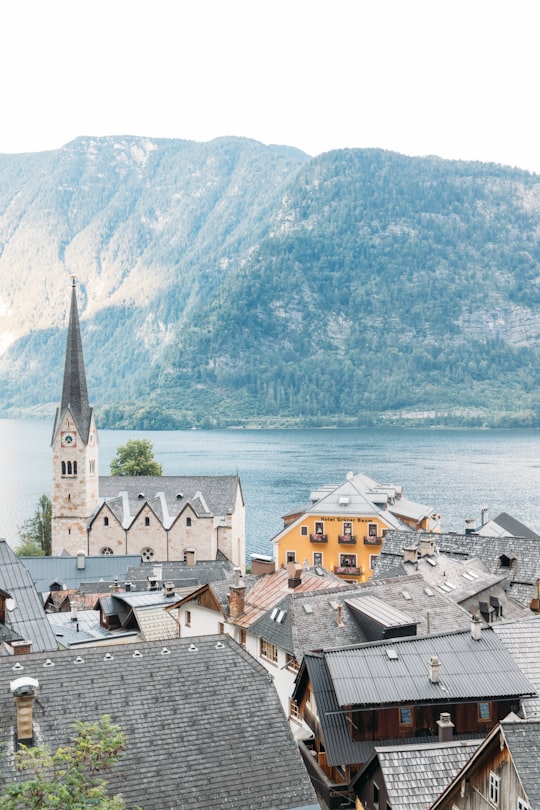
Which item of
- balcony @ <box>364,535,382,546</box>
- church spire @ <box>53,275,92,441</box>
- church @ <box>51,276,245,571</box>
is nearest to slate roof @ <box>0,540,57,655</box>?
balcony @ <box>364,535,382,546</box>

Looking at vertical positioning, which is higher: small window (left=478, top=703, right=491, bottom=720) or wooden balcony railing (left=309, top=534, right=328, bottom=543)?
small window (left=478, top=703, right=491, bottom=720)

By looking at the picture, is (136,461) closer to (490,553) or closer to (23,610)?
(490,553)

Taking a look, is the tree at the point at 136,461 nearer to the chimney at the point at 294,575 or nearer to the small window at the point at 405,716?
the chimney at the point at 294,575

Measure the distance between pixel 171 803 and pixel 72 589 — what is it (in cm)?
5000

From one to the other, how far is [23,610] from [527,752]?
23.8 m

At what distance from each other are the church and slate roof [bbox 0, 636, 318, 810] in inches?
2455

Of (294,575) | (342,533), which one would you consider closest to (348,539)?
(342,533)

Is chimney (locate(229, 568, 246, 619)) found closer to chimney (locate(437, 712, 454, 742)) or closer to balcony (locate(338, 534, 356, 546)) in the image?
chimney (locate(437, 712, 454, 742))

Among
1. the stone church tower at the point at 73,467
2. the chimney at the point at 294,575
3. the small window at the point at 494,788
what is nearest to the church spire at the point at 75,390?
→ the stone church tower at the point at 73,467

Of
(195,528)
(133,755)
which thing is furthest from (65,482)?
(133,755)

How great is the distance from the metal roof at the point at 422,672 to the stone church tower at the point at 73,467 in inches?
2531

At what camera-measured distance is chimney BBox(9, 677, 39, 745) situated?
20688 mm

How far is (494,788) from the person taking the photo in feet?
59.6

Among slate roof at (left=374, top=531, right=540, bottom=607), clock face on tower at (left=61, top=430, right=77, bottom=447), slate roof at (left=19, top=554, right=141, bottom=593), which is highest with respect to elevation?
clock face on tower at (left=61, top=430, right=77, bottom=447)
